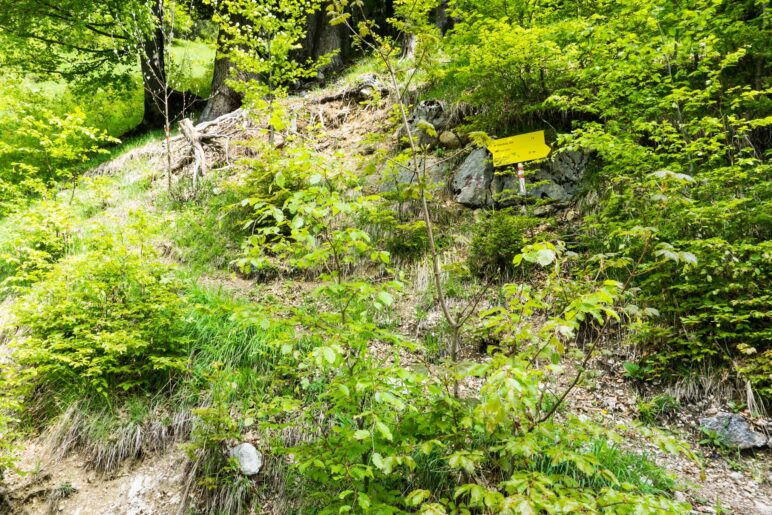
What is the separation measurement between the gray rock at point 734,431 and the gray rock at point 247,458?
3.44 m

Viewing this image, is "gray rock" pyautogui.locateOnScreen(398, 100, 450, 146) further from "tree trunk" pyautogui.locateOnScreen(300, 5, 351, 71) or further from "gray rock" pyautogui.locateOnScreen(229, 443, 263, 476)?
"tree trunk" pyautogui.locateOnScreen(300, 5, 351, 71)

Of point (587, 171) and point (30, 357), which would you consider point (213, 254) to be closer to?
point (30, 357)

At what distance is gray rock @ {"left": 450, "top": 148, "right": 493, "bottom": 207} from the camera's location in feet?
19.4

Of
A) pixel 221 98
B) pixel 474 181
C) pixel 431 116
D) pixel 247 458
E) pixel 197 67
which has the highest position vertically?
pixel 197 67

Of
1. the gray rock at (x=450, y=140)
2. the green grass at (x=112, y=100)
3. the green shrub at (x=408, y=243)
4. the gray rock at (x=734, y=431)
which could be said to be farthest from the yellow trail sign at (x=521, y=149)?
the green grass at (x=112, y=100)

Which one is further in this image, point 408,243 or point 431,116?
point 431,116

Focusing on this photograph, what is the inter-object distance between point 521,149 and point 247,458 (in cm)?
465

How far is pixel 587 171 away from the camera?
17.7 feet

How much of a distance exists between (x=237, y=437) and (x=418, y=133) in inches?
228

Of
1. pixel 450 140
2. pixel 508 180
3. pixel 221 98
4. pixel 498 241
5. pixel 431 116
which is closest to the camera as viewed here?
pixel 498 241

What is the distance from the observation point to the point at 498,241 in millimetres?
4695

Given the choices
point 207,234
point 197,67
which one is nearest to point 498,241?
point 207,234

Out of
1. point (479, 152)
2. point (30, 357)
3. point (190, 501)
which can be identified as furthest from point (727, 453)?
point (30, 357)

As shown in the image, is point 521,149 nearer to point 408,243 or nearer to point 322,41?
point 408,243
